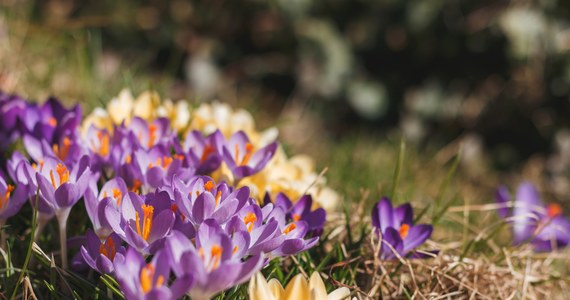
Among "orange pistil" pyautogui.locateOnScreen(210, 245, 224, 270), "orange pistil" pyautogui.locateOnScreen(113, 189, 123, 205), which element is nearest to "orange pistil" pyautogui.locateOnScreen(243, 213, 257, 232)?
"orange pistil" pyautogui.locateOnScreen(210, 245, 224, 270)

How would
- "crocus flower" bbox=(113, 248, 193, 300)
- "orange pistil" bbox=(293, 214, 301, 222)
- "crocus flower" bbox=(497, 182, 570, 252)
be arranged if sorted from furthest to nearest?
"crocus flower" bbox=(497, 182, 570, 252) → "orange pistil" bbox=(293, 214, 301, 222) → "crocus flower" bbox=(113, 248, 193, 300)

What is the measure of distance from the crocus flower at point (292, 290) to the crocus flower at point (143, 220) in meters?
0.14

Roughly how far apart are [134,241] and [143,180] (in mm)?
267

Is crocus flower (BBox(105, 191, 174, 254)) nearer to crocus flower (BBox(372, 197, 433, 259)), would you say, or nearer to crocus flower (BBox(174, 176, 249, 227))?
crocus flower (BBox(174, 176, 249, 227))

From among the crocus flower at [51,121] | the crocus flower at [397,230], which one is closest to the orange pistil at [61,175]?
the crocus flower at [51,121]

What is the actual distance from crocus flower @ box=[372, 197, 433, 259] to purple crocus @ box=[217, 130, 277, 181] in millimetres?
213

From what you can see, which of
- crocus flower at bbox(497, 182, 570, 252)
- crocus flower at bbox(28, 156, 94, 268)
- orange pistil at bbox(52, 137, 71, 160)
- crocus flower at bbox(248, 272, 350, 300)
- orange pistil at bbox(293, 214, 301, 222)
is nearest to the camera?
crocus flower at bbox(248, 272, 350, 300)

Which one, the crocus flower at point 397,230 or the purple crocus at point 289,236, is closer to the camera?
the purple crocus at point 289,236

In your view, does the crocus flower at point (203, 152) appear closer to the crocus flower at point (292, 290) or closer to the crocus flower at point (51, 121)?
the crocus flower at point (51, 121)

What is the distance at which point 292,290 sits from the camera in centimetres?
91

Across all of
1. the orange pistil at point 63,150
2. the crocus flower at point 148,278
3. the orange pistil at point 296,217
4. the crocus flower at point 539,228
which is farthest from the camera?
the crocus flower at point 539,228

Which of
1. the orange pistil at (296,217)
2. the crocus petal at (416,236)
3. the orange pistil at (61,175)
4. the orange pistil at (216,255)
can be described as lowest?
the crocus petal at (416,236)

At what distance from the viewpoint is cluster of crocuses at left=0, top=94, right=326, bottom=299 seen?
807 millimetres

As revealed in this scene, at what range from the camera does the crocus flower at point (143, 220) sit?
2.94ft
